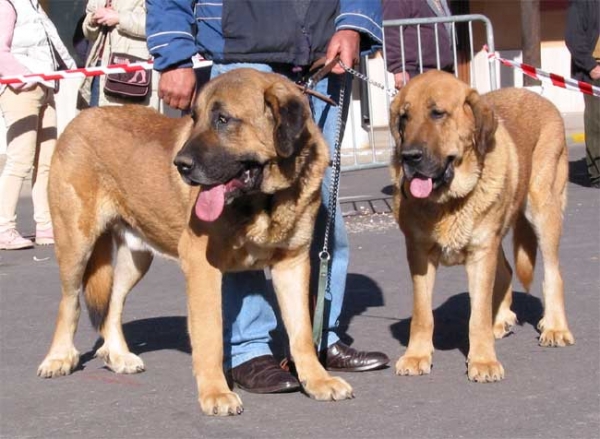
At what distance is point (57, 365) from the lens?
18.4 ft

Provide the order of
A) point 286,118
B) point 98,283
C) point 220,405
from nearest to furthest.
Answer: point 286,118, point 220,405, point 98,283

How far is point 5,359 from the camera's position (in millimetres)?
6012

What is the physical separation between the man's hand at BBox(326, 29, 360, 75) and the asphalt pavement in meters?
1.48

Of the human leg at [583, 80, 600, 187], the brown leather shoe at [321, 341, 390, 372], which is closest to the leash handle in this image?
the brown leather shoe at [321, 341, 390, 372]

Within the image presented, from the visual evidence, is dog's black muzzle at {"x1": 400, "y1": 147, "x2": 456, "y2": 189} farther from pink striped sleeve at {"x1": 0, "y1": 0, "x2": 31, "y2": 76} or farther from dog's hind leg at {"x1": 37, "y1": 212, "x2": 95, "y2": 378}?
pink striped sleeve at {"x1": 0, "y1": 0, "x2": 31, "y2": 76}

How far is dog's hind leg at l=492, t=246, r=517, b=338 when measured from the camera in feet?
20.0

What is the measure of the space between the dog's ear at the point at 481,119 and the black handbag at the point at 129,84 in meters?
4.58

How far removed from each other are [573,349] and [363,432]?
166cm

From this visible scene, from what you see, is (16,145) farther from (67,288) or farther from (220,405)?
(220,405)

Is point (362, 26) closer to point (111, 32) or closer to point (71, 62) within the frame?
point (111, 32)

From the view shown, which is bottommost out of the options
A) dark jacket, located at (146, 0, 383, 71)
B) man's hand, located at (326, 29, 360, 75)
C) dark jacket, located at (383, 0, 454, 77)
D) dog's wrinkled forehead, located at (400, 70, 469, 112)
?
dark jacket, located at (383, 0, 454, 77)

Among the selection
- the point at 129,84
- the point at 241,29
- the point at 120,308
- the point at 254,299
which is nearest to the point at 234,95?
the point at 241,29

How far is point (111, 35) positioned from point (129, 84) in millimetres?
565

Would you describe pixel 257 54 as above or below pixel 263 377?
above
